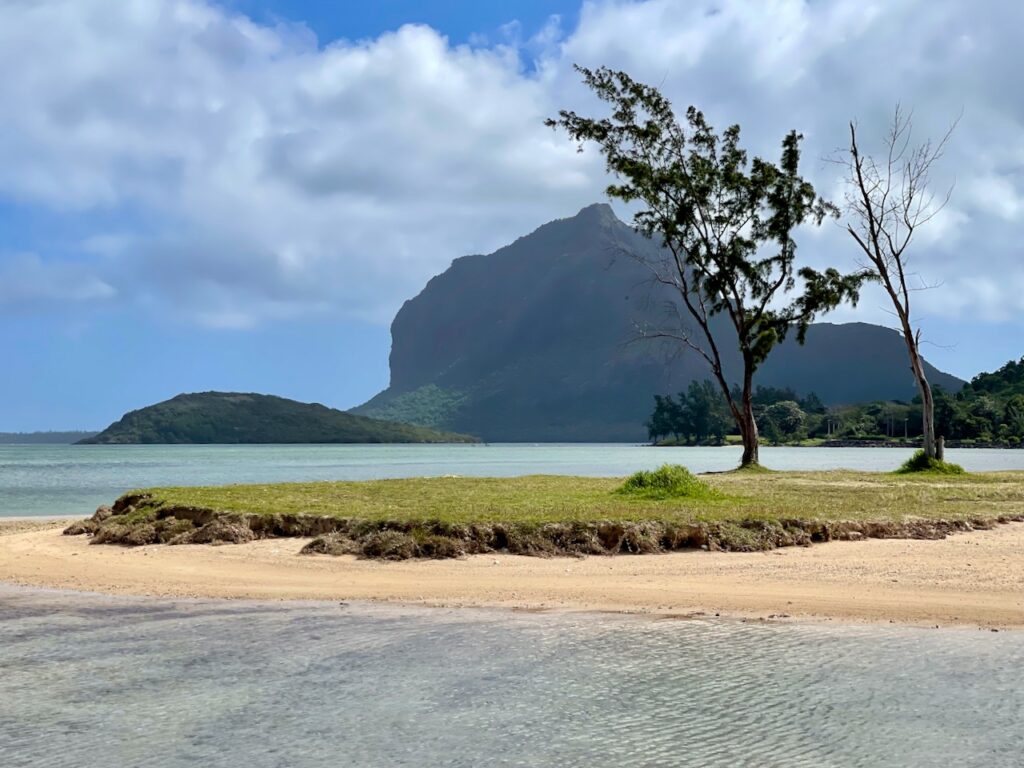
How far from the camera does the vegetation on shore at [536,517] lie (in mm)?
12992

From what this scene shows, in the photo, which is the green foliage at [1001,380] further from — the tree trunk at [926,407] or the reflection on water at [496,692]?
Result: the reflection on water at [496,692]

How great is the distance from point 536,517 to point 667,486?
17.8ft

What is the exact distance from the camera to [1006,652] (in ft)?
25.8

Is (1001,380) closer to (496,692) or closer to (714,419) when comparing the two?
(714,419)

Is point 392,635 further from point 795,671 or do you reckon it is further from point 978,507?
point 978,507

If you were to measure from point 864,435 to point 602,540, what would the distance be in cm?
16526

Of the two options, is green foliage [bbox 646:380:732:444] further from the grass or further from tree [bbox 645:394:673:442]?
the grass

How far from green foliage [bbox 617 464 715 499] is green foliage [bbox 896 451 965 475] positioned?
48.9 ft

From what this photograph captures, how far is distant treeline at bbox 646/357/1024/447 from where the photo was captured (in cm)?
13975

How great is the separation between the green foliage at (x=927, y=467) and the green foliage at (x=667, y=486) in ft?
48.9

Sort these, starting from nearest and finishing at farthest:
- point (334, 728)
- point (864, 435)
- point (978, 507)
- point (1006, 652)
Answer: point (334, 728), point (1006, 652), point (978, 507), point (864, 435)

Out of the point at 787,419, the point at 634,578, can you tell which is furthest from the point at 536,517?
the point at 787,419

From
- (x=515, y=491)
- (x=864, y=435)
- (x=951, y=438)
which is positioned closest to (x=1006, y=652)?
(x=515, y=491)

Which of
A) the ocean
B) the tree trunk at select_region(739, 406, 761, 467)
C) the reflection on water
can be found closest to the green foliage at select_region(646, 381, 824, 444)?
the tree trunk at select_region(739, 406, 761, 467)
